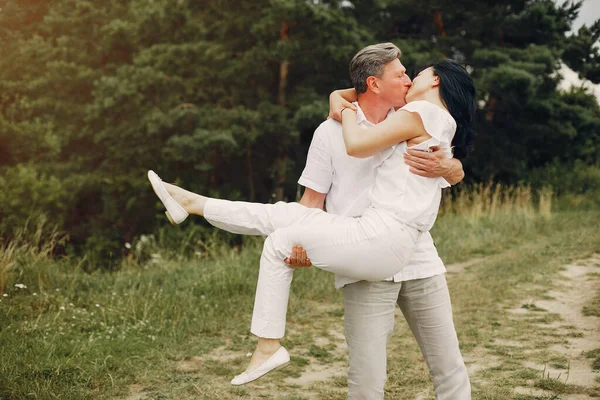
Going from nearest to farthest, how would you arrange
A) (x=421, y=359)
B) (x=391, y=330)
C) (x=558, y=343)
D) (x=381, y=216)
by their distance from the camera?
(x=381, y=216) < (x=391, y=330) < (x=421, y=359) < (x=558, y=343)

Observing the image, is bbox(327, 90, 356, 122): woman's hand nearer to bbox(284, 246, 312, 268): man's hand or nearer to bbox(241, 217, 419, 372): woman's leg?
bbox(241, 217, 419, 372): woman's leg

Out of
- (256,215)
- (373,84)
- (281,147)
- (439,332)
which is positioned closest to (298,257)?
(256,215)

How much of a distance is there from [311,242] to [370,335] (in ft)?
1.55

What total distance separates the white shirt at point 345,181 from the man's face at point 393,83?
127 mm

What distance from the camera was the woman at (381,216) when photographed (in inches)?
98.9

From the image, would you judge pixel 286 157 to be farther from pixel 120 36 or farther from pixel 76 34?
pixel 76 34

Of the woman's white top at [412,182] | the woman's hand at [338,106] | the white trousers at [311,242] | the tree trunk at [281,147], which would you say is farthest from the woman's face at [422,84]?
the tree trunk at [281,147]

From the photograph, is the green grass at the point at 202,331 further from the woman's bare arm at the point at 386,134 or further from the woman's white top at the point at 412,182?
the woman's bare arm at the point at 386,134

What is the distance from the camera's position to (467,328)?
5.26 meters

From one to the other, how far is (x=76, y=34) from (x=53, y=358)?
20393 millimetres

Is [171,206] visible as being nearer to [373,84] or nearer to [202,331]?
[373,84]

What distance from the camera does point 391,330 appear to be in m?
2.76

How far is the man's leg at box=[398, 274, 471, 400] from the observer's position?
8.99 ft

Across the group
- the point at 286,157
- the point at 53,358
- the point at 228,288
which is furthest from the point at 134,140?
the point at 53,358
